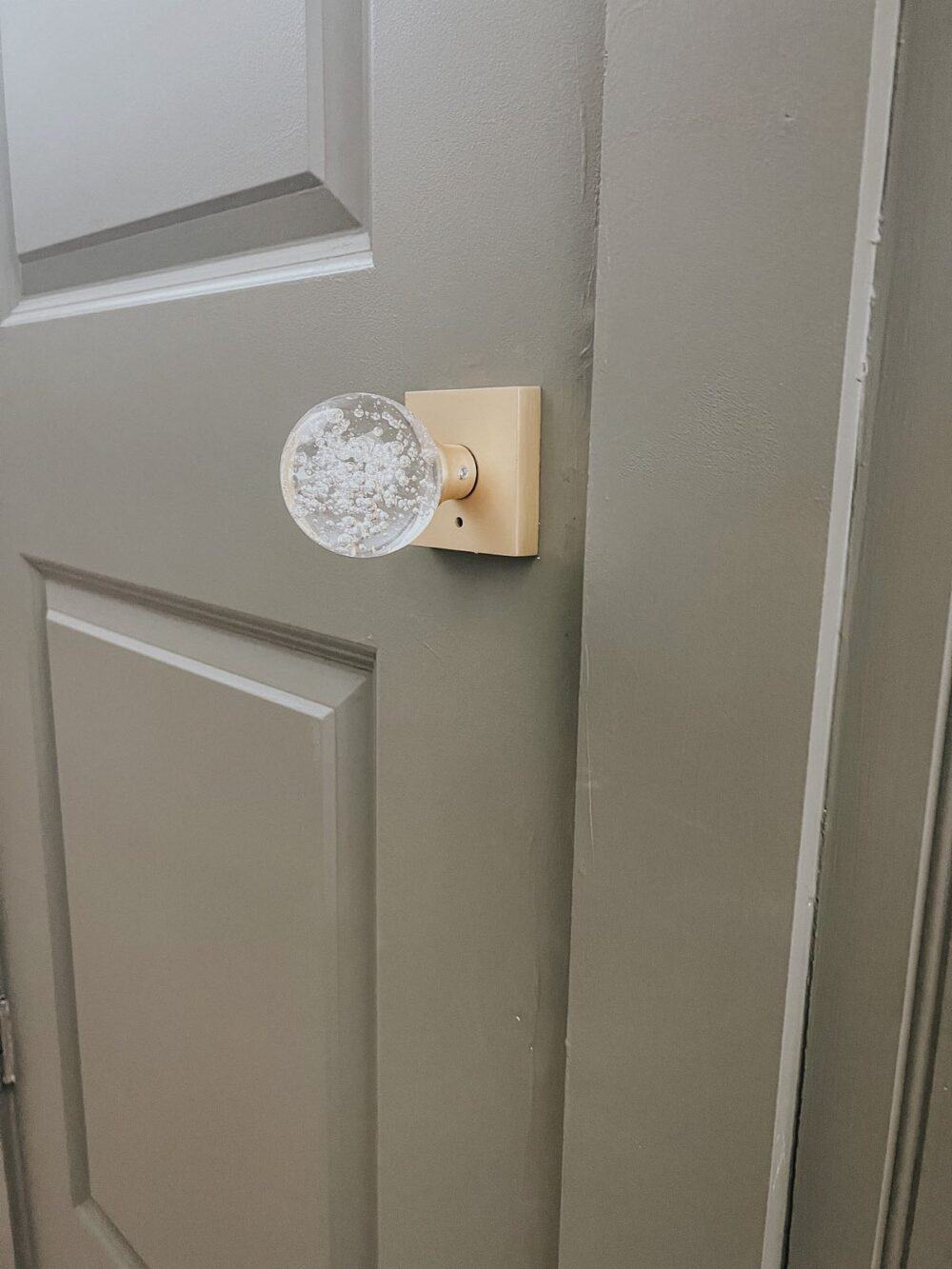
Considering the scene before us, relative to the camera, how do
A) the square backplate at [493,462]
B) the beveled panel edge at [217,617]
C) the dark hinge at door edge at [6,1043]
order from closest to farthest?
1. the square backplate at [493,462]
2. the beveled panel edge at [217,617]
3. the dark hinge at door edge at [6,1043]

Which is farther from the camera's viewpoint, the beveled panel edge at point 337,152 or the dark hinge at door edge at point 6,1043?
the dark hinge at door edge at point 6,1043

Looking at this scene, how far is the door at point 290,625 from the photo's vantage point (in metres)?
0.38

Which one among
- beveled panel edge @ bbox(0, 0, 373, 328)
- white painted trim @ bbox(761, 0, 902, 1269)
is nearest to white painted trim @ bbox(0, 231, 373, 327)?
beveled panel edge @ bbox(0, 0, 373, 328)

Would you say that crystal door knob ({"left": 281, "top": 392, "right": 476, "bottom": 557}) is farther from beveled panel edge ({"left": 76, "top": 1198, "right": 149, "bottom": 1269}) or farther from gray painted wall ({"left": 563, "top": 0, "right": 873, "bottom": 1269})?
beveled panel edge ({"left": 76, "top": 1198, "right": 149, "bottom": 1269})

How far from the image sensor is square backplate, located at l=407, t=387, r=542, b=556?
36cm

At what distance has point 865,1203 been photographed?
1.03 ft

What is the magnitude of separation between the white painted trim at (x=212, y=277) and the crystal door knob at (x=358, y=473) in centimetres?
13

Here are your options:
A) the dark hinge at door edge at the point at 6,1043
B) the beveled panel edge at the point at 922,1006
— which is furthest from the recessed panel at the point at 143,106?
the dark hinge at door edge at the point at 6,1043

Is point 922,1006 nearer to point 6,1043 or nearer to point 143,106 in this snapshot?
point 143,106

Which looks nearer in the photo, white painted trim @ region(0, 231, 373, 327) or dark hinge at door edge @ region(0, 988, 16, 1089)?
white painted trim @ region(0, 231, 373, 327)

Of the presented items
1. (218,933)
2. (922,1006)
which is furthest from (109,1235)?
(922,1006)

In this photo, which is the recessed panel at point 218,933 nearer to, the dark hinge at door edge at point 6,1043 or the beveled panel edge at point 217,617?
the beveled panel edge at point 217,617

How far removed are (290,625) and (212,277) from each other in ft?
0.70

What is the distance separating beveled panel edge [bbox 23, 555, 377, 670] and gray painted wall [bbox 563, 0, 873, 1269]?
0.54 ft
